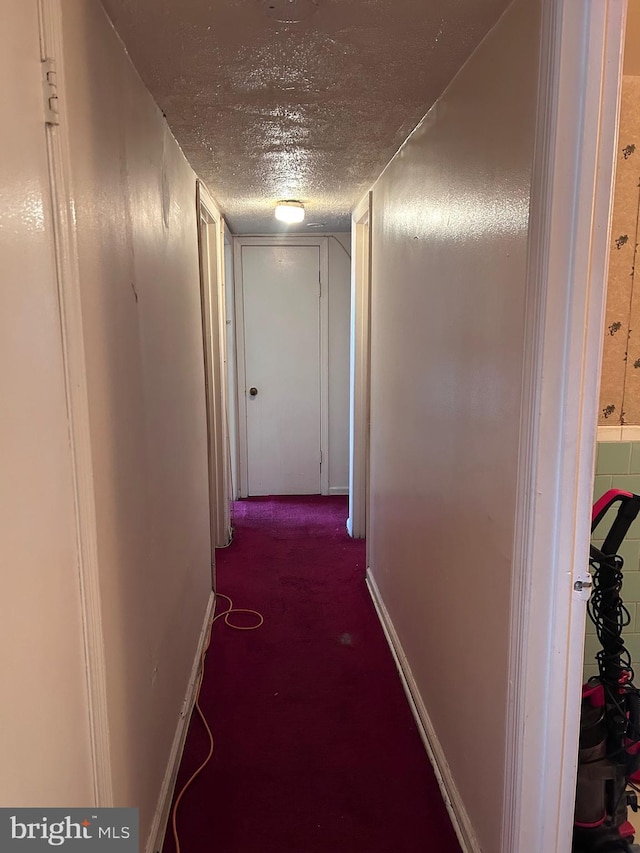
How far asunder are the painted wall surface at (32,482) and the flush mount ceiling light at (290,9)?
0.53 metres

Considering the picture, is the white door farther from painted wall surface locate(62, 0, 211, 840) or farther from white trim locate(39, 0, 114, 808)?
white trim locate(39, 0, 114, 808)

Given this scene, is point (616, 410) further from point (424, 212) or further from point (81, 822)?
point (81, 822)

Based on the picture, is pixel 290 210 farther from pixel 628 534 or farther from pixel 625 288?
pixel 628 534

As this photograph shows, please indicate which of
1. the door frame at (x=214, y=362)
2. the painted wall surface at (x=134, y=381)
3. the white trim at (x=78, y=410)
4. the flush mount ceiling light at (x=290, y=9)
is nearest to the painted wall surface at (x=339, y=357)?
the door frame at (x=214, y=362)

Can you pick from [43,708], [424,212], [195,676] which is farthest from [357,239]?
[43,708]

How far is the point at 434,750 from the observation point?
193 centimetres

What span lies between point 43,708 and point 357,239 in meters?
3.38

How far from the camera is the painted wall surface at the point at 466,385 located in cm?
129

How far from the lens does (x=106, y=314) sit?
4.05 ft

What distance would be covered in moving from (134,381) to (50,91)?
67cm

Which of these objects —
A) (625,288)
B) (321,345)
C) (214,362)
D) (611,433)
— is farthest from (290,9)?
(321,345)

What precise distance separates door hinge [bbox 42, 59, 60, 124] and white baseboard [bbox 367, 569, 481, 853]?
1.90 m

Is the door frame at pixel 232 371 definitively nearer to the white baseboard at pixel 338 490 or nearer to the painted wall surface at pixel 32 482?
the white baseboard at pixel 338 490

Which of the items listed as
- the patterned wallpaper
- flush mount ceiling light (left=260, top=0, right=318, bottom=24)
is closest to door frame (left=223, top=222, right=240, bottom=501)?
the patterned wallpaper
